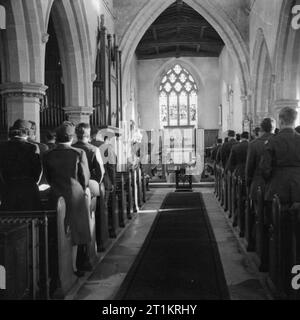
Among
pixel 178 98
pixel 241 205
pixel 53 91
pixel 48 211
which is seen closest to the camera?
pixel 48 211

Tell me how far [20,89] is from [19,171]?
390 cm

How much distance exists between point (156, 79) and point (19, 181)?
2216 cm

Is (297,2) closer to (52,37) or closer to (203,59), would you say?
(52,37)

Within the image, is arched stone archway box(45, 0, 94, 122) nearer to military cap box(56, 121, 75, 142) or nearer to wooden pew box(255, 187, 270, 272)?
military cap box(56, 121, 75, 142)

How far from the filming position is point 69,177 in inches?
186

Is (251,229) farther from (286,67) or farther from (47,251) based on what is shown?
(286,67)

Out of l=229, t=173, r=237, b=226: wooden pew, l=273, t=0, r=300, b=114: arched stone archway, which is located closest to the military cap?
l=229, t=173, r=237, b=226: wooden pew

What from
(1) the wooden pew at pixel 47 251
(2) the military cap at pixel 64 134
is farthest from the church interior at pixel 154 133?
(2) the military cap at pixel 64 134

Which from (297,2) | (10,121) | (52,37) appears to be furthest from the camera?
(52,37)

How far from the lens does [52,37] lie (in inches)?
525

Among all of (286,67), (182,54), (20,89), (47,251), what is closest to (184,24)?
(182,54)

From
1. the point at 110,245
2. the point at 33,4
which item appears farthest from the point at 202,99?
the point at 110,245

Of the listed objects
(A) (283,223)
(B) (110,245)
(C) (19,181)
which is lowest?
(B) (110,245)

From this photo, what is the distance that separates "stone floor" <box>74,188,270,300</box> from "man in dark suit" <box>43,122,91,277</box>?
0.54 m
